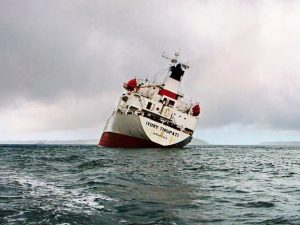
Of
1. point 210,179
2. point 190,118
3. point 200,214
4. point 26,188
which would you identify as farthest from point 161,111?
point 200,214

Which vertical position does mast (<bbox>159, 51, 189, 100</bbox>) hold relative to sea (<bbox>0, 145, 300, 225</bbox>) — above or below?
above

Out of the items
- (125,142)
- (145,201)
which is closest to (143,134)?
(125,142)

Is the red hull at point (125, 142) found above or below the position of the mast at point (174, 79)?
below

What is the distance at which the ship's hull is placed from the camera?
57.0 metres

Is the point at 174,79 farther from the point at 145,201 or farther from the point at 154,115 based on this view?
the point at 145,201

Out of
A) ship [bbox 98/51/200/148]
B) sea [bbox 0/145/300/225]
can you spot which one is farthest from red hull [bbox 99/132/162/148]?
sea [bbox 0/145/300/225]

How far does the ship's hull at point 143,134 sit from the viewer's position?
57000 mm

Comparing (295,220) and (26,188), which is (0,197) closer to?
(26,188)

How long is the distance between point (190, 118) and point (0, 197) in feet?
169

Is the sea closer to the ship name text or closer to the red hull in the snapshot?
the ship name text

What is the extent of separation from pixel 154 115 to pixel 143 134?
18.2 ft

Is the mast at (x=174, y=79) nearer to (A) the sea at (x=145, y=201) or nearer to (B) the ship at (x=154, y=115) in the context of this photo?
(B) the ship at (x=154, y=115)

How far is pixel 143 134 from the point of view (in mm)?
57281

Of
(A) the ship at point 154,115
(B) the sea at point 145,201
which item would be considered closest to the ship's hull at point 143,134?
(A) the ship at point 154,115
